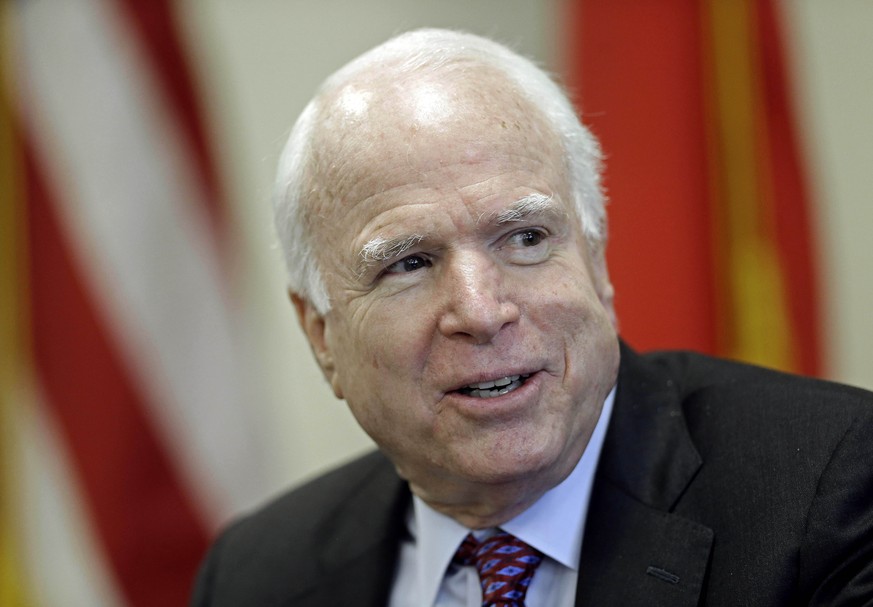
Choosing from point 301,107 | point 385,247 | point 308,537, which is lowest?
point 308,537

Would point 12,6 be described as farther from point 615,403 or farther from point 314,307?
point 615,403

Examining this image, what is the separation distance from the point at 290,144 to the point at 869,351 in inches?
115

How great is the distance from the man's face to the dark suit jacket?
0.54 feet

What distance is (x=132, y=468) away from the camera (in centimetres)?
358

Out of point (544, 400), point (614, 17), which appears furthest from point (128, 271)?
point (544, 400)

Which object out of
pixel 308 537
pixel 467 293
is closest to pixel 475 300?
pixel 467 293

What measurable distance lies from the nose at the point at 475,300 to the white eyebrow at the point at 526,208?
0.26 ft

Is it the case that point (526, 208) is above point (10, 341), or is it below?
above

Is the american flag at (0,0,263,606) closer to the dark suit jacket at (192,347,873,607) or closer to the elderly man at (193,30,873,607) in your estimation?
the dark suit jacket at (192,347,873,607)

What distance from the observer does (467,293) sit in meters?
1.67

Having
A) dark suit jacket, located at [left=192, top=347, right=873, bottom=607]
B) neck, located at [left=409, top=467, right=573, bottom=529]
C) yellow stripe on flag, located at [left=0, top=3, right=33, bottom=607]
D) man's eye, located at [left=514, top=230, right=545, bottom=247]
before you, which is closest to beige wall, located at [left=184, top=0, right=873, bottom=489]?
yellow stripe on flag, located at [left=0, top=3, right=33, bottom=607]

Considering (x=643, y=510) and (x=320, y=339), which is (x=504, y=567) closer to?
(x=643, y=510)

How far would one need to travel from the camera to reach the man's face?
5.57 ft

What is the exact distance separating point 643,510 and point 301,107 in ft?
10.0
